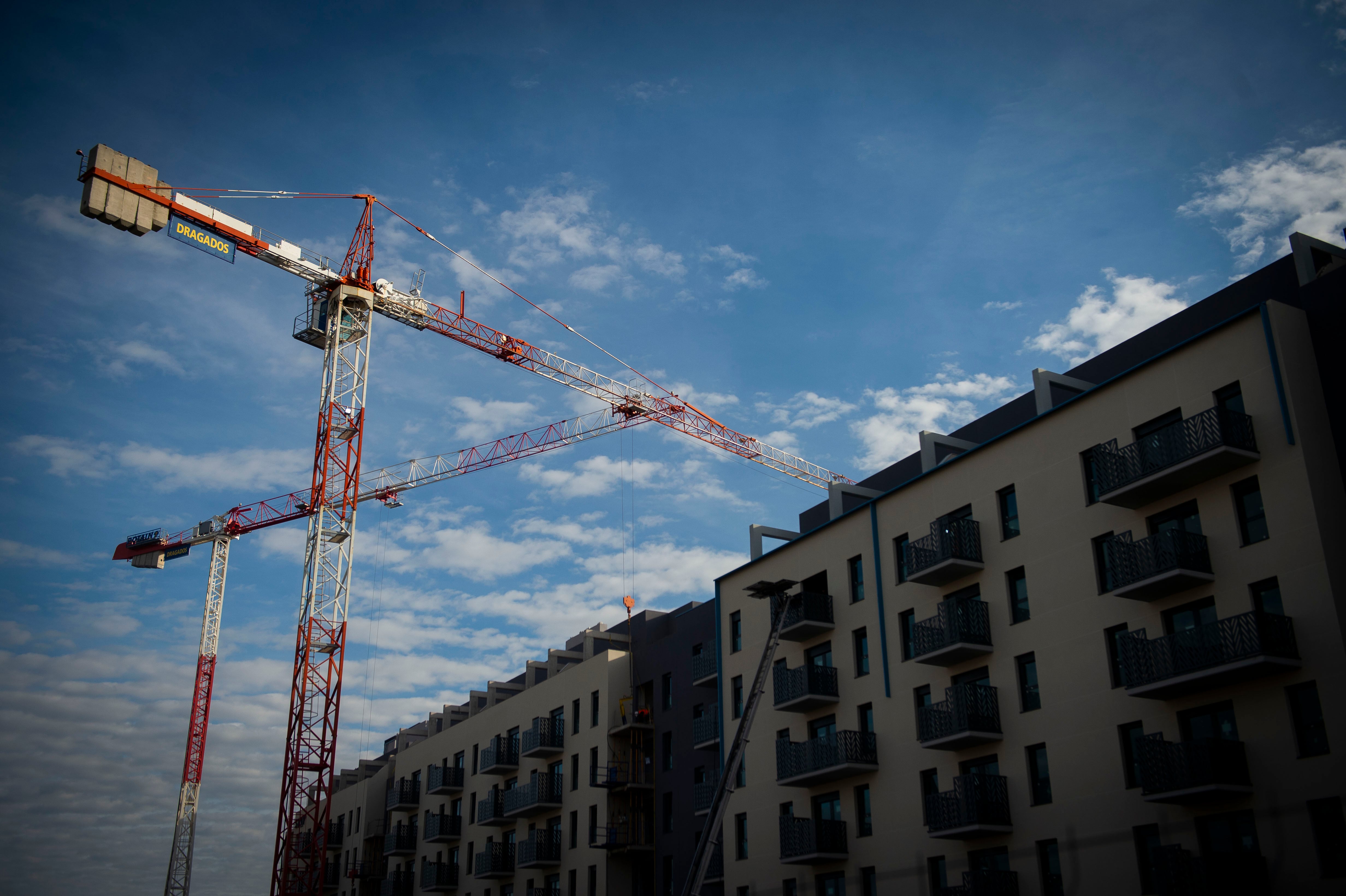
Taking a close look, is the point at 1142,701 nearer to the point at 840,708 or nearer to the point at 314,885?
the point at 840,708

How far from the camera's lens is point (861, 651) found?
4262cm

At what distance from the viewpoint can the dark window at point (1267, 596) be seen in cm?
2859

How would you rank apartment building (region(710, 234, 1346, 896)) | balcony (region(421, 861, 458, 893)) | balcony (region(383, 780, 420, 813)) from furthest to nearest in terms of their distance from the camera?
balcony (region(383, 780, 420, 813)), balcony (region(421, 861, 458, 893)), apartment building (region(710, 234, 1346, 896))

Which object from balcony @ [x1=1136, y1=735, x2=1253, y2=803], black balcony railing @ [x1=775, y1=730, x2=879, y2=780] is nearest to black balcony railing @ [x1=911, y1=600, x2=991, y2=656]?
black balcony railing @ [x1=775, y1=730, x2=879, y2=780]

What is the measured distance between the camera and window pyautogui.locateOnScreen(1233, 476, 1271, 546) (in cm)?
2938

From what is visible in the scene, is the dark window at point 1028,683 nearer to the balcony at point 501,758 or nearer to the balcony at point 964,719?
the balcony at point 964,719

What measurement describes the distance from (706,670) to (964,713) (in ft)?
56.7

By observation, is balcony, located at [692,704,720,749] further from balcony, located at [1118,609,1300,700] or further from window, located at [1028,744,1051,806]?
balcony, located at [1118,609,1300,700]

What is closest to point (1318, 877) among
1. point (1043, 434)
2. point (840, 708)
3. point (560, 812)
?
point (1043, 434)

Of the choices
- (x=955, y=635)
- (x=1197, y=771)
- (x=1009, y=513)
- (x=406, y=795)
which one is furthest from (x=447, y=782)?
(x=1197, y=771)

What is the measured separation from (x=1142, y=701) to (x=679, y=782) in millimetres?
26562

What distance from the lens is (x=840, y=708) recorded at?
42594mm

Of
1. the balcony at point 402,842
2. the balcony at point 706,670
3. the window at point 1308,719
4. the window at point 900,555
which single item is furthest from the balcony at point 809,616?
the balcony at point 402,842

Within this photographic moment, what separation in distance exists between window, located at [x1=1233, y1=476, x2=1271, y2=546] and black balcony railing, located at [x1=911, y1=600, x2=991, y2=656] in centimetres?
916
